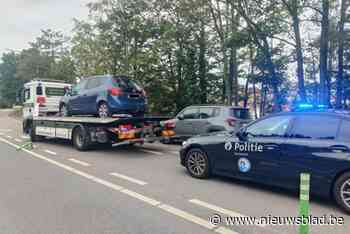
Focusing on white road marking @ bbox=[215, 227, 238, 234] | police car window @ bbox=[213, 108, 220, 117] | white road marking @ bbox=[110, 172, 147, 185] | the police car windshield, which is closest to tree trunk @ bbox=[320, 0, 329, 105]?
the police car windshield

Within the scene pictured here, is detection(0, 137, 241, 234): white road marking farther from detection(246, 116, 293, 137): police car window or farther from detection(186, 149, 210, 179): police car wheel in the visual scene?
detection(246, 116, 293, 137): police car window

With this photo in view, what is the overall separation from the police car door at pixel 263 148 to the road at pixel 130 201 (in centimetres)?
38

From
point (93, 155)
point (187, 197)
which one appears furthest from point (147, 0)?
point (187, 197)

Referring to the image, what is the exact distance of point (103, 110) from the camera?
9969 millimetres

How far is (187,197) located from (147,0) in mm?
16815

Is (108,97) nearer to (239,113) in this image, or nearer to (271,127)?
(239,113)

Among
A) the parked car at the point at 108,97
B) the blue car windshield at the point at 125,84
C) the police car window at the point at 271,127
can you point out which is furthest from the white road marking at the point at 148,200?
the blue car windshield at the point at 125,84

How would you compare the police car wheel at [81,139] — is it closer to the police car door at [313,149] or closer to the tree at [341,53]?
the police car door at [313,149]

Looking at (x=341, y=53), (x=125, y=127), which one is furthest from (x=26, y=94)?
(x=341, y=53)

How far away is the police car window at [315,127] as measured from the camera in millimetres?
4766

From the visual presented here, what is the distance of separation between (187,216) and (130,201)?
1.09 m

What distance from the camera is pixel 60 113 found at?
12141mm

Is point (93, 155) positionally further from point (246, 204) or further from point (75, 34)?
point (75, 34)

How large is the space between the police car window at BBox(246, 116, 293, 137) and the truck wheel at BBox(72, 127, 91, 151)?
564cm
